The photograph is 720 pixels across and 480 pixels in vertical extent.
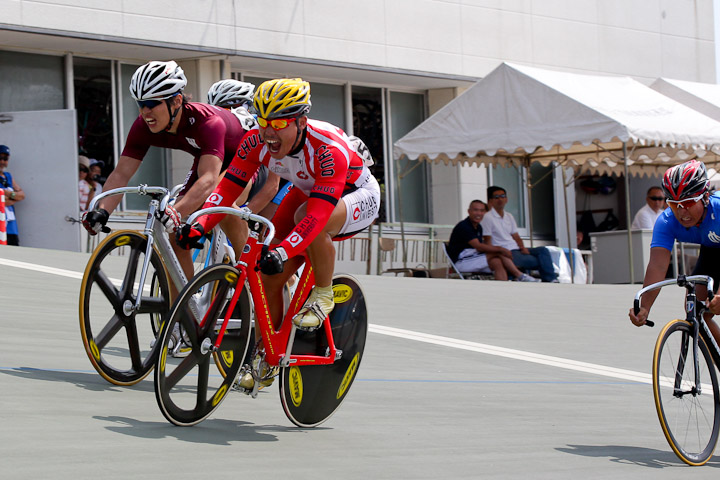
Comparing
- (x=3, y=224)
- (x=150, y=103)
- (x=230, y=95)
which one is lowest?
(x=3, y=224)

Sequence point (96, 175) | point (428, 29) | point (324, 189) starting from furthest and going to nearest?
point (428, 29)
point (96, 175)
point (324, 189)

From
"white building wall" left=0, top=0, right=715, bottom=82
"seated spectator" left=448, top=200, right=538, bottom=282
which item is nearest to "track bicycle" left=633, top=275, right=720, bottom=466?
"seated spectator" left=448, top=200, right=538, bottom=282

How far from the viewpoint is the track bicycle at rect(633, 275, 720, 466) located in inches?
210

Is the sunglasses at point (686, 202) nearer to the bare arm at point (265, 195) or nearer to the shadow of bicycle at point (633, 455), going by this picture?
the shadow of bicycle at point (633, 455)

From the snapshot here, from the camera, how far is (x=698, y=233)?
579cm

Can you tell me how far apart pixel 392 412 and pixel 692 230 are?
5.96ft

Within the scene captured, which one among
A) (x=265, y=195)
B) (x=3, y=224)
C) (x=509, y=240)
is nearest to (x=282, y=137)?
(x=265, y=195)

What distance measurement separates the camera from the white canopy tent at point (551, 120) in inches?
559

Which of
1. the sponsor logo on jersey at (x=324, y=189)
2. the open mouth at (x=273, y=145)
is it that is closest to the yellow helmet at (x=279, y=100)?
the open mouth at (x=273, y=145)

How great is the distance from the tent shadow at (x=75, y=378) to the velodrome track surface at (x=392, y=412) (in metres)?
0.01

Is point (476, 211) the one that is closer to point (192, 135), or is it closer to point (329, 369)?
point (192, 135)

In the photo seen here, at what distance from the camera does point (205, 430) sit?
15.7 ft

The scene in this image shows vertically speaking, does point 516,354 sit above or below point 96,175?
below

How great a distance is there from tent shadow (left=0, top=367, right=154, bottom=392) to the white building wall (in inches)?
404
